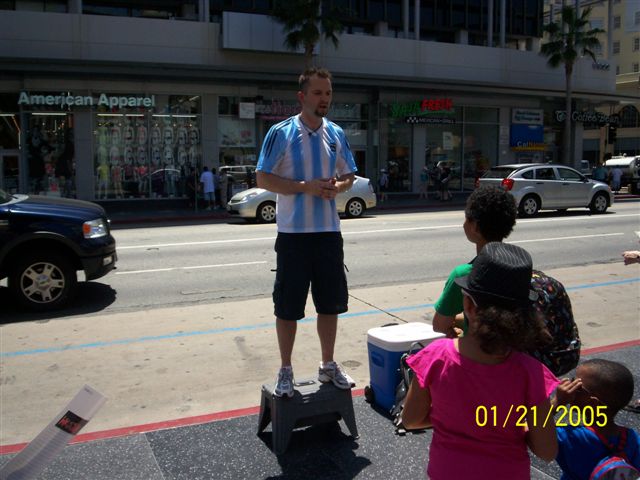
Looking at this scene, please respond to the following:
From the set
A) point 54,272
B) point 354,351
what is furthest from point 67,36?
point 354,351

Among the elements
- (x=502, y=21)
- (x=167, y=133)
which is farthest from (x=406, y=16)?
(x=167, y=133)

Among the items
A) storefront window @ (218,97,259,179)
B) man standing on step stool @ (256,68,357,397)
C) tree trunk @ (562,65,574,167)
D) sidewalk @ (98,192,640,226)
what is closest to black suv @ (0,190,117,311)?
man standing on step stool @ (256,68,357,397)

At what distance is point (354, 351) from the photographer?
5684 mm

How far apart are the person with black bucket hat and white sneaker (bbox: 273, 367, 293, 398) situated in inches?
61.7

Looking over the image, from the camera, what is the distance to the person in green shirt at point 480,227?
9.96ft

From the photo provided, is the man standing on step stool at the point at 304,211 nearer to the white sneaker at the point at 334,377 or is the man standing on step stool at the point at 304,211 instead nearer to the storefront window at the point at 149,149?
the white sneaker at the point at 334,377

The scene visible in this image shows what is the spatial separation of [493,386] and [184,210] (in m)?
22.9

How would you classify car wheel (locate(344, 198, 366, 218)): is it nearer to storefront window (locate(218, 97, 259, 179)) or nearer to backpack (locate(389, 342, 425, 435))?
storefront window (locate(218, 97, 259, 179))

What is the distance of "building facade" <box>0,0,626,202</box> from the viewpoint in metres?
22.7

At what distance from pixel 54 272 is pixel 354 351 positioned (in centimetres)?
411

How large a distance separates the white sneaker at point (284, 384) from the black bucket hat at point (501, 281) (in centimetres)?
180

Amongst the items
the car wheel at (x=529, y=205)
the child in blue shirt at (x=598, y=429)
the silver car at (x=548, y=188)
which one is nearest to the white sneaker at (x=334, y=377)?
the child in blue shirt at (x=598, y=429)

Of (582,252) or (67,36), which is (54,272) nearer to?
(582,252)

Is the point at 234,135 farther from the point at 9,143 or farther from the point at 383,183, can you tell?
the point at 9,143
